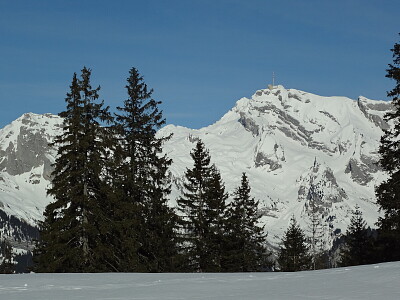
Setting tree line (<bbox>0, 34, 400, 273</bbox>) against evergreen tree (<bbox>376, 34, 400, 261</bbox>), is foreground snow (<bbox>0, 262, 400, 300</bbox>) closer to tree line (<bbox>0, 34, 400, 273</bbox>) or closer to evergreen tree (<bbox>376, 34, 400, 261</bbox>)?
tree line (<bbox>0, 34, 400, 273</bbox>)

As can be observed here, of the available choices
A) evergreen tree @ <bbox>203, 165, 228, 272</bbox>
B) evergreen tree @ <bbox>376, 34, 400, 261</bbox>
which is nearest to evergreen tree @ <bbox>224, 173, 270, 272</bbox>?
evergreen tree @ <bbox>203, 165, 228, 272</bbox>

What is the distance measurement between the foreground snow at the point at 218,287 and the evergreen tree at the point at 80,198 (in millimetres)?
12153

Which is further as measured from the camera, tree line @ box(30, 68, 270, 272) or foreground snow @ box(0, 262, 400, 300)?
tree line @ box(30, 68, 270, 272)

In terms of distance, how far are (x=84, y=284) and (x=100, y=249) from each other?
13.8m

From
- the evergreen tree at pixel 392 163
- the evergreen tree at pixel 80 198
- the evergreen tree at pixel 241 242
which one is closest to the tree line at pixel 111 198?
the evergreen tree at pixel 80 198

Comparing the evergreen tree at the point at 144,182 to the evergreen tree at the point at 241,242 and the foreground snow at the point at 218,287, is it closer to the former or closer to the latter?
the evergreen tree at the point at 241,242

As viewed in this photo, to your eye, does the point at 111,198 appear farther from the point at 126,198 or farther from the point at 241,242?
the point at 241,242

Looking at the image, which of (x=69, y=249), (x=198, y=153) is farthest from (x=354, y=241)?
(x=69, y=249)

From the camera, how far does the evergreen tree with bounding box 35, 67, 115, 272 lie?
2506cm

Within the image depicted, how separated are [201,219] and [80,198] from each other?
1304 cm

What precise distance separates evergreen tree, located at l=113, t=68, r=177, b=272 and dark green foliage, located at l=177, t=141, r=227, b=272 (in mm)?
3951

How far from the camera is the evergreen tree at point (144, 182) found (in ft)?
93.2

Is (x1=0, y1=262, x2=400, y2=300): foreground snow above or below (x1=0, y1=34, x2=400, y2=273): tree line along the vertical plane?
below

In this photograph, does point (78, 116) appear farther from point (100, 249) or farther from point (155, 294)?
point (155, 294)
